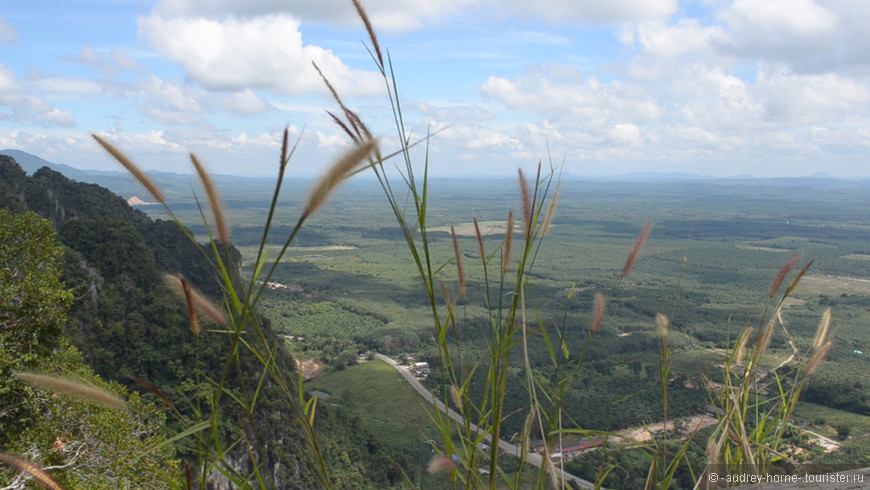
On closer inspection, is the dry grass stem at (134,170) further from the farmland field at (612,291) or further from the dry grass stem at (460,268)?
the dry grass stem at (460,268)

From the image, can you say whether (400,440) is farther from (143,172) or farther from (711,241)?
(711,241)

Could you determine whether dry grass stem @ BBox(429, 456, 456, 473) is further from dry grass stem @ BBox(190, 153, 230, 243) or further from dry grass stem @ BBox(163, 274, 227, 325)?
dry grass stem @ BBox(190, 153, 230, 243)

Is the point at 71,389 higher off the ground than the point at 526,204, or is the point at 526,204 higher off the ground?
the point at 526,204

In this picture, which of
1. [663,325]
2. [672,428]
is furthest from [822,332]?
[672,428]

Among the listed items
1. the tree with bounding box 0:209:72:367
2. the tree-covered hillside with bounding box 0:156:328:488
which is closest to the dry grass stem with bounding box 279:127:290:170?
the tree with bounding box 0:209:72:367

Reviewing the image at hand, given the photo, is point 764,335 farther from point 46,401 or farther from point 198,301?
point 46,401

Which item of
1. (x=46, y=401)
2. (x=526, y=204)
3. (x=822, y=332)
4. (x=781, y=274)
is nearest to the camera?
(x=526, y=204)
